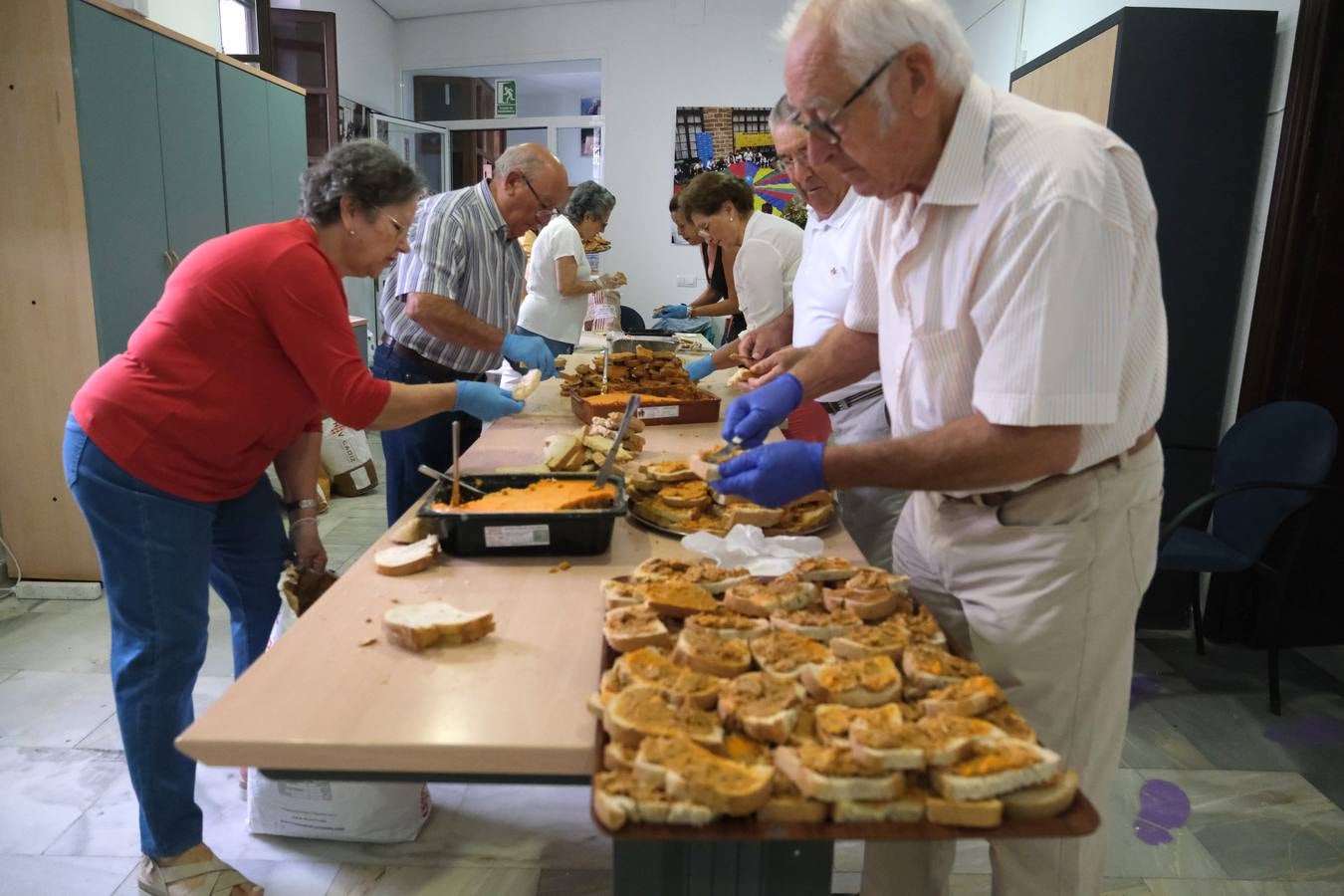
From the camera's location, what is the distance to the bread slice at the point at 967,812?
92cm

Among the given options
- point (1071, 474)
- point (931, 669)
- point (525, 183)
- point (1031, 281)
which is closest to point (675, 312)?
point (525, 183)

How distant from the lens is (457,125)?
9.02 metres

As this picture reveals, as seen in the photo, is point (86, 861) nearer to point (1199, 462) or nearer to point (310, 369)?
point (310, 369)

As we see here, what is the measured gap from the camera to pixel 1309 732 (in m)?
2.84

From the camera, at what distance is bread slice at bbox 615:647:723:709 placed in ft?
3.58

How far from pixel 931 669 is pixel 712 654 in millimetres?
276

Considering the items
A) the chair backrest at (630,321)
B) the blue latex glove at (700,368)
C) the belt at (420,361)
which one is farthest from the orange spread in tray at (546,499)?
the chair backrest at (630,321)

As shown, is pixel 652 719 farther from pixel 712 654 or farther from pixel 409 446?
pixel 409 446

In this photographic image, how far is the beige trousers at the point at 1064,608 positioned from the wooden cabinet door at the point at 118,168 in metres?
3.44

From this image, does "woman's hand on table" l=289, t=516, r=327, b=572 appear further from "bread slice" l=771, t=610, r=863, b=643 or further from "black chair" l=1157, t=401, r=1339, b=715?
"black chair" l=1157, t=401, r=1339, b=715

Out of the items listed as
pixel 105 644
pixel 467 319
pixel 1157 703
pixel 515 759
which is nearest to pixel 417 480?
pixel 467 319

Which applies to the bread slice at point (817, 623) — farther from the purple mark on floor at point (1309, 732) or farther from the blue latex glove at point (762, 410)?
the purple mark on floor at point (1309, 732)

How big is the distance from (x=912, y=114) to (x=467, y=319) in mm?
1854

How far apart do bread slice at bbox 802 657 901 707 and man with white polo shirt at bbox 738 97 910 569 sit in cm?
109
